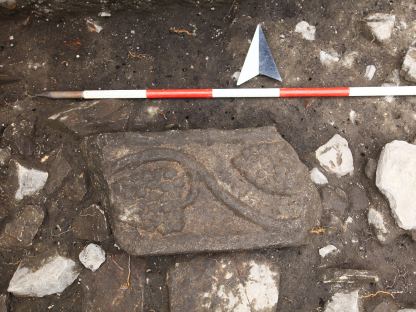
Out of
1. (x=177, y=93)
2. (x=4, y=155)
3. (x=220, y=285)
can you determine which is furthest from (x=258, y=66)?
(x=4, y=155)

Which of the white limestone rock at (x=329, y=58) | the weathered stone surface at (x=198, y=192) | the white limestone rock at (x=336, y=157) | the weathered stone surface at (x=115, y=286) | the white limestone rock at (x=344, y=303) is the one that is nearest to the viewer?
the weathered stone surface at (x=198, y=192)

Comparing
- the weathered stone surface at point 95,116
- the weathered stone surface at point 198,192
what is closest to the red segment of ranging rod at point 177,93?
the weathered stone surface at point 95,116

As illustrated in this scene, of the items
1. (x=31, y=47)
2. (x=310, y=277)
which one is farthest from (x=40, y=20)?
(x=310, y=277)

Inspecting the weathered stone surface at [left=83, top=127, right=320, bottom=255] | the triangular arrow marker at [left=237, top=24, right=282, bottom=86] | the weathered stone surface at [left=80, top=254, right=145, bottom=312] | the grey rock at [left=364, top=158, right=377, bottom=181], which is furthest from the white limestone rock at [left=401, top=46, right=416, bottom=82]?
the weathered stone surface at [left=80, top=254, right=145, bottom=312]

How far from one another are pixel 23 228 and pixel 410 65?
7.07 ft

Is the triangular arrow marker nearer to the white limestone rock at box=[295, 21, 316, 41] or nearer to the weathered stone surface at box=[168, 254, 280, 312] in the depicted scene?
the white limestone rock at box=[295, 21, 316, 41]

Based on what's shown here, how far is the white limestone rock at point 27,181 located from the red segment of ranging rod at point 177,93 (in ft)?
2.25

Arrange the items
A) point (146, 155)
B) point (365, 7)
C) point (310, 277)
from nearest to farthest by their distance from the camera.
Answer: point (146, 155)
point (310, 277)
point (365, 7)

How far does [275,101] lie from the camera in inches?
106

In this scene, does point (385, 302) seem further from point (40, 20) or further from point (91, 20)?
point (40, 20)

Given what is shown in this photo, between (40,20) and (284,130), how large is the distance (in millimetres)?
1412

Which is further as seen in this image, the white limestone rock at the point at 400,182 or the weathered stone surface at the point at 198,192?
the white limestone rock at the point at 400,182

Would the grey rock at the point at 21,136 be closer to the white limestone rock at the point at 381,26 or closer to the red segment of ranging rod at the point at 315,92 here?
the red segment of ranging rod at the point at 315,92

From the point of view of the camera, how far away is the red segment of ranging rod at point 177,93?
2.64m
